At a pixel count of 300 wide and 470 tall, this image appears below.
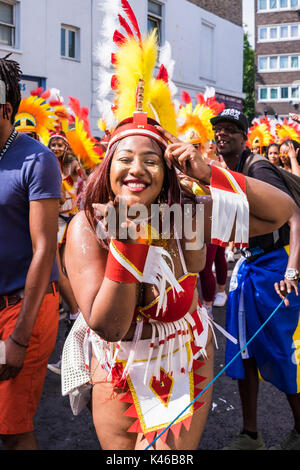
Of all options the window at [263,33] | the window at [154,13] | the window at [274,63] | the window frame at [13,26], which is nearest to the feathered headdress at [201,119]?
the window frame at [13,26]

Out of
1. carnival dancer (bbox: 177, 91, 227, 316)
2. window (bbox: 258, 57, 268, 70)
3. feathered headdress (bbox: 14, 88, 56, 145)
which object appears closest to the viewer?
carnival dancer (bbox: 177, 91, 227, 316)

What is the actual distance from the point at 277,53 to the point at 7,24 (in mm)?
34192

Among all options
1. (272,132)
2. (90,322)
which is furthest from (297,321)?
(272,132)

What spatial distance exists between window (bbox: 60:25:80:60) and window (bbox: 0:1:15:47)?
1.39 meters

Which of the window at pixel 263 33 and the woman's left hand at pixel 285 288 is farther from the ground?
the window at pixel 263 33

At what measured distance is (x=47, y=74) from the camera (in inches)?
486

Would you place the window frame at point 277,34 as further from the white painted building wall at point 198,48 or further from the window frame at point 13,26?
the window frame at point 13,26

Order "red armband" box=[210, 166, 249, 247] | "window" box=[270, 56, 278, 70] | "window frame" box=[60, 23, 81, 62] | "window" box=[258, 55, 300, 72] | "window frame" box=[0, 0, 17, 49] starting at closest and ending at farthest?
"red armband" box=[210, 166, 249, 247] → "window frame" box=[0, 0, 17, 49] → "window frame" box=[60, 23, 81, 62] → "window" box=[258, 55, 300, 72] → "window" box=[270, 56, 278, 70]

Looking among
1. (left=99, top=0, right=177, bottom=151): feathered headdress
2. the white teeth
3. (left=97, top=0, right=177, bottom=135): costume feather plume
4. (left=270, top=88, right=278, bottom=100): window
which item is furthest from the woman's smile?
(left=270, top=88, right=278, bottom=100): window

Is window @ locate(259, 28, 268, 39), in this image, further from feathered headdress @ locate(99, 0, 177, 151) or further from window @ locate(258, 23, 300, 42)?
feathered headdress @ locate(99, 0, 177, 151)

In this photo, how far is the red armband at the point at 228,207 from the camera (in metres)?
1.56

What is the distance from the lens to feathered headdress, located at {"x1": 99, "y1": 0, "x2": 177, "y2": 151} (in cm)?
183

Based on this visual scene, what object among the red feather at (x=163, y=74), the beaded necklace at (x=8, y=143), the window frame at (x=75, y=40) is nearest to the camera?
the red feather at (x=163, y=74)

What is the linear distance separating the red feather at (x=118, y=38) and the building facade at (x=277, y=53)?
40.4m
